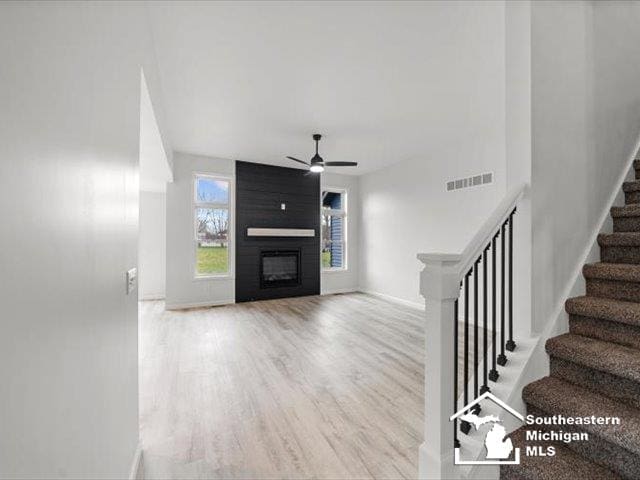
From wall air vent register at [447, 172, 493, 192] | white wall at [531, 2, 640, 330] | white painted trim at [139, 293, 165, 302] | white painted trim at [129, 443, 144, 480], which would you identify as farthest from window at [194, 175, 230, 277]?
white wall at [531, 2, 640, 330]

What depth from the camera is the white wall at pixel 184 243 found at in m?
6.17

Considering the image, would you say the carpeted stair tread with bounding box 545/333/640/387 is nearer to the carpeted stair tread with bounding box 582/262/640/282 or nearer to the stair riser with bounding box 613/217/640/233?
the carpeted stair tread with bounding box 582/262/640/282

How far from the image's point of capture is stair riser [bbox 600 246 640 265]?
6.86 ft

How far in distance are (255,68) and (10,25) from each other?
2860 mm

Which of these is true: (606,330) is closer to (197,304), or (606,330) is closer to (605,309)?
(605,309)

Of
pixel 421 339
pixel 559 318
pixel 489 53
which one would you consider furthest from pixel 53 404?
pixel 421 339

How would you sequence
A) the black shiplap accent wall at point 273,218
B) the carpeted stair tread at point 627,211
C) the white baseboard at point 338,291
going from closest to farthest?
the carpeted stair tread at point 627,211 → the black shiplap accent wall at point 273,218 → the white baseboard at point 338,291

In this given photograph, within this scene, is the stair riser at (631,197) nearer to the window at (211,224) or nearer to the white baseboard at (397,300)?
the white baseboard at (397,300)

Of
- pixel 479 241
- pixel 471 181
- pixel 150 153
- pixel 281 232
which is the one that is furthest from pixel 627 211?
pixel 281 232

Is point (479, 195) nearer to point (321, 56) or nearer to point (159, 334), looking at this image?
point (321, 56)

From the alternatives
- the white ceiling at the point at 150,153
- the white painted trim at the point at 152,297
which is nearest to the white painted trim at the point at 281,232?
the white ceiling at the point at 150,153

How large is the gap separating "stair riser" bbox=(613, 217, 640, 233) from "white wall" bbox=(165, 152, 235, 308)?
6.10 m

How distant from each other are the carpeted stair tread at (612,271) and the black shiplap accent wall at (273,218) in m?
5.78

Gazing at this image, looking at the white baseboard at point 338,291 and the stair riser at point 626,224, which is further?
the white baseboard at point 338,291
